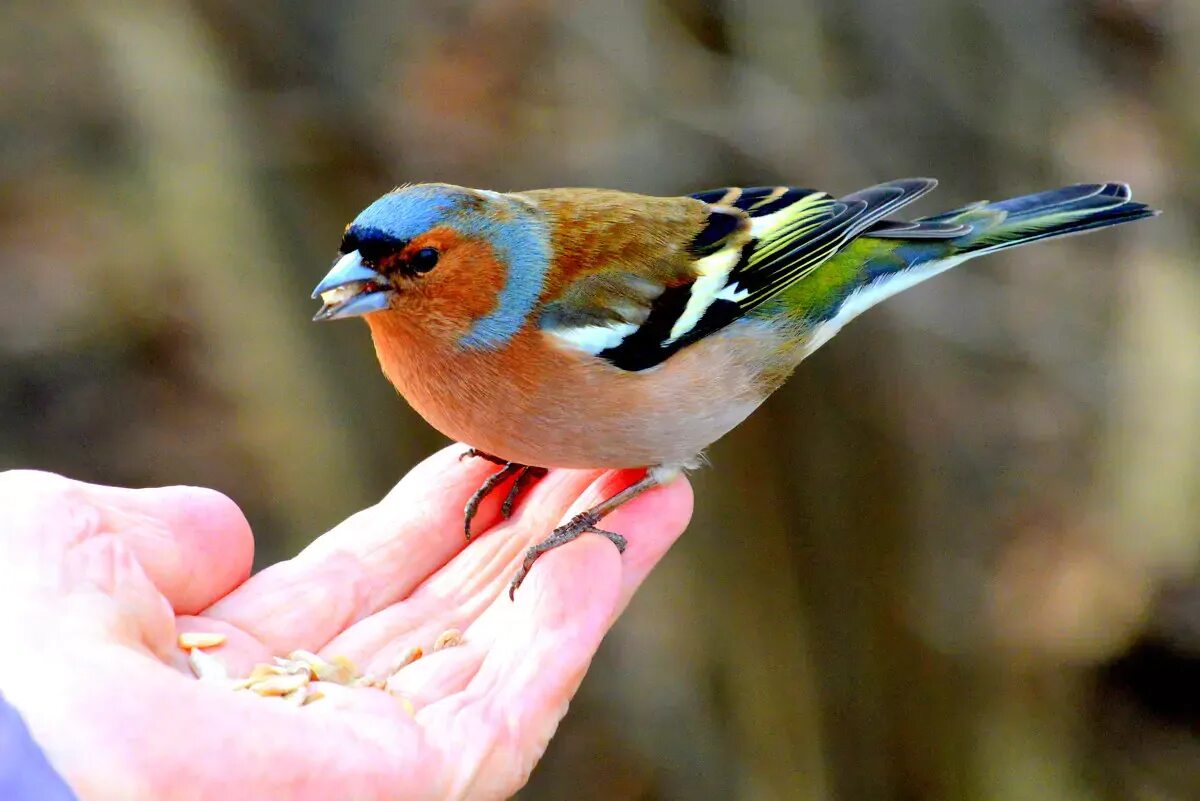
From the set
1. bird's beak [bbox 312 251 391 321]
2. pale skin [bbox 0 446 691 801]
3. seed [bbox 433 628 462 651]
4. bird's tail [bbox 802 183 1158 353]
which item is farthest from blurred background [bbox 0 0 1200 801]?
seed [bbox 433 628 462 651]

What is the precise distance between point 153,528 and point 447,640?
2.42 feet

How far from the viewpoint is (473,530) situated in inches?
132

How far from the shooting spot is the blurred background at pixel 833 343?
4.26 metres

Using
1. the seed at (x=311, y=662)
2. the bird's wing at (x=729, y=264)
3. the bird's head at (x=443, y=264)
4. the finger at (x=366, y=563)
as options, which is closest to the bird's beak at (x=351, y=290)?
the bird's head at (x=443, y=264)

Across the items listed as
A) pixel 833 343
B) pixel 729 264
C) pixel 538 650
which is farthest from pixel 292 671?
pixel 833 343

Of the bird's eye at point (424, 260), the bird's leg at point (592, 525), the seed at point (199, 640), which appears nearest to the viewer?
the seed at point (199, 640)

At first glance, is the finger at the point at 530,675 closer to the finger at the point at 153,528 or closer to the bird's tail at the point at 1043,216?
the finger at the point at 153,528

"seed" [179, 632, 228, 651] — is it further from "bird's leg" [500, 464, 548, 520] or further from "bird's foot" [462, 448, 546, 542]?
"bird's leg" [500, 464, 548, 520]

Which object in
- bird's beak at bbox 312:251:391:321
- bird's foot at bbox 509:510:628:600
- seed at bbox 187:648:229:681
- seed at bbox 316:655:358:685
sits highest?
bird's beak at bbox 312:251:391:321

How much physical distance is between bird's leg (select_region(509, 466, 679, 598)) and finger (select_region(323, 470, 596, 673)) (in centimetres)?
12

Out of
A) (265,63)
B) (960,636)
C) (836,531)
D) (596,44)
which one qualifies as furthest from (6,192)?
(960,636)

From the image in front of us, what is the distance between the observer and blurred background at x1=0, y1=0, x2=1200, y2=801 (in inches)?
168

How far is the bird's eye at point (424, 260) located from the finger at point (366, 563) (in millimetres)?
793

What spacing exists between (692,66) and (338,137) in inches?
57.7
